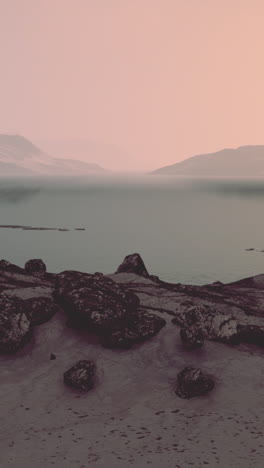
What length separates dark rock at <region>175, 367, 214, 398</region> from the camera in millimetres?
16109

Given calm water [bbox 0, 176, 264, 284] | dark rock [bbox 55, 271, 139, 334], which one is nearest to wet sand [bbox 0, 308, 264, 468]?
dark rock [bbox 55, 271, 139, 334]

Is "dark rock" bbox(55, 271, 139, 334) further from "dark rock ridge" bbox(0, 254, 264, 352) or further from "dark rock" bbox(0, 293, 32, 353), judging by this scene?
"dark rock" bbox(0, 293, 32, 353)

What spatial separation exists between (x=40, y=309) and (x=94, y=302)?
8.38ft

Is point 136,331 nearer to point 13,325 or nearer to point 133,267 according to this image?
point 13,325

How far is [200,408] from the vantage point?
51.0 feet

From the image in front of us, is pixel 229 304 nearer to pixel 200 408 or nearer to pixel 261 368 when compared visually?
pixel 261 368

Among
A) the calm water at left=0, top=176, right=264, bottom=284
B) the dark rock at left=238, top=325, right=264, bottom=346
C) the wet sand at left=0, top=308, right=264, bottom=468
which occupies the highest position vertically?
the dark rock at left=238, top=325, right=264, bottom=346

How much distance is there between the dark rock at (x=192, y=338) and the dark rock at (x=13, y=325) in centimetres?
657

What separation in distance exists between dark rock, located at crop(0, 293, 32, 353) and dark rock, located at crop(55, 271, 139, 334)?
1981 mm

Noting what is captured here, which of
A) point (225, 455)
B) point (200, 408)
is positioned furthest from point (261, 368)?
point (225, 455)

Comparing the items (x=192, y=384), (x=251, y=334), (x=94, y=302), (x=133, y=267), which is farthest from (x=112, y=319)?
(x=133, y=267)

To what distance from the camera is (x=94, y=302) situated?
788 inches

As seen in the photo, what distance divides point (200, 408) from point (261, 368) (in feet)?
11.7

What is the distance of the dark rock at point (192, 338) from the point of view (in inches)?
744
